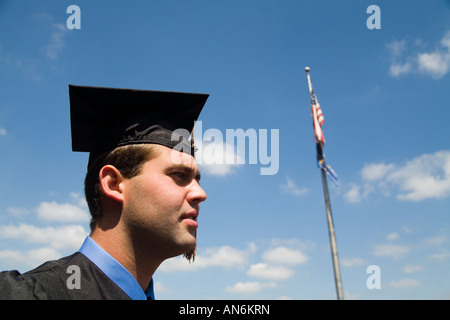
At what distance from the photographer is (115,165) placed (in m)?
2.68

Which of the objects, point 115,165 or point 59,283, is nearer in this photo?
point 59,283

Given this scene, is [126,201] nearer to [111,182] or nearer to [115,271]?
[111,182]

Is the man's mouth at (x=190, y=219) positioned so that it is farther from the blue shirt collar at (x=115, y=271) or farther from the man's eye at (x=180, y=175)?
the blue shirt collar at (x=115, y=271)

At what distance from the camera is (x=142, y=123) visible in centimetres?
303

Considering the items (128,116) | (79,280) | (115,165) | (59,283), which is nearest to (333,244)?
(128,116)

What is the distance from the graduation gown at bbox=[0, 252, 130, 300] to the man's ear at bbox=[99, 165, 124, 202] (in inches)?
19.3

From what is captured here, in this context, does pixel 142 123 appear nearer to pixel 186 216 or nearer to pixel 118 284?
pixel 186 216

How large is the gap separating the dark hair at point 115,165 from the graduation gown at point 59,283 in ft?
1.53

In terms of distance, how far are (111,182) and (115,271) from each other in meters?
0.70

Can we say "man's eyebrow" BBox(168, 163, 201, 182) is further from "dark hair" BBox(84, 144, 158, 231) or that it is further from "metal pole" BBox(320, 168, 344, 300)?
"metal pole" BBox(320, 168, 344, 300)

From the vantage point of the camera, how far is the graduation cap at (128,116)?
2924mm

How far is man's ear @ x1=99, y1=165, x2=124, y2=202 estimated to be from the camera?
98.2 inches

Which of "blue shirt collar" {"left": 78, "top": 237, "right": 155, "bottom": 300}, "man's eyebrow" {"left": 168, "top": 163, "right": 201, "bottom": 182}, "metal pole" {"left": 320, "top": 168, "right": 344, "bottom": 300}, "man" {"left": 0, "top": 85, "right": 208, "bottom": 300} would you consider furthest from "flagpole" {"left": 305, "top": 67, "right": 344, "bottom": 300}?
"blue shirt collar" {"left": 78, "top": 237, "right": 155, "bottom": 300}
